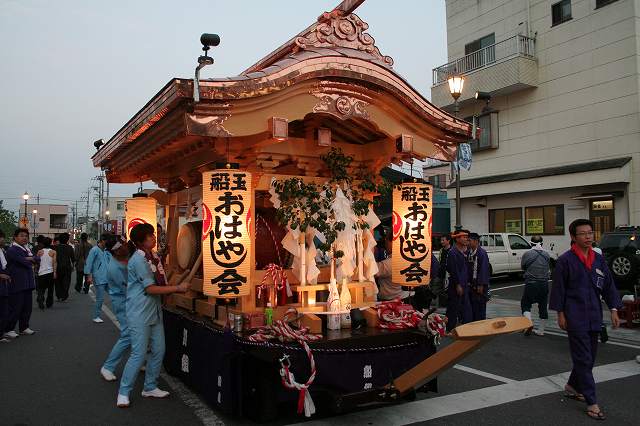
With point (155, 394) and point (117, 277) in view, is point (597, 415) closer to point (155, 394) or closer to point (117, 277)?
point (155, 394)

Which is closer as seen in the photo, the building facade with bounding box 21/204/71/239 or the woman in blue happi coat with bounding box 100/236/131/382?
the woman in blue happi coat with bounding box 100/236/131/382

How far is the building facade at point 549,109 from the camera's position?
57.9ft

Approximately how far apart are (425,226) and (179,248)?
3.25 m

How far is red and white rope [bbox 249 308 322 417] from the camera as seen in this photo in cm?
418

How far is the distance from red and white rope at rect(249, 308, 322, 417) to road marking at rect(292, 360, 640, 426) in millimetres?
460

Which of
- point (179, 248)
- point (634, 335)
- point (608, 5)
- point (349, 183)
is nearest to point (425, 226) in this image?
point (349, 183)

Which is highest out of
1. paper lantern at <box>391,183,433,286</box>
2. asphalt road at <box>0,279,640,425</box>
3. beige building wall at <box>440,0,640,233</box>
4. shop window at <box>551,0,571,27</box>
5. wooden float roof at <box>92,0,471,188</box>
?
shop window at <box>551,0,571,27</box>

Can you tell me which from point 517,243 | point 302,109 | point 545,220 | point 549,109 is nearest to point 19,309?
point 302,109

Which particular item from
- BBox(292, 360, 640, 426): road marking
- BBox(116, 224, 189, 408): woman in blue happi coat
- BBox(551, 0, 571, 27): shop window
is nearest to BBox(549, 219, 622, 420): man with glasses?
BBox(292, 360, 640, 426): road marking

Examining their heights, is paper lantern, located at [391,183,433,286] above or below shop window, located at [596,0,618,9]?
below

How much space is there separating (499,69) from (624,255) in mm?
10753

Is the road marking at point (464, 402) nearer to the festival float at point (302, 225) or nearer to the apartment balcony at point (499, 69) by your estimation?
the festival float at point (302, 225)

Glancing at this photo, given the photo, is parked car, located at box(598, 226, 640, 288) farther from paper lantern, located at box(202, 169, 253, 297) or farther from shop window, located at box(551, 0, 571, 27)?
paper lantern, located at box(202, 169, 253, 297)

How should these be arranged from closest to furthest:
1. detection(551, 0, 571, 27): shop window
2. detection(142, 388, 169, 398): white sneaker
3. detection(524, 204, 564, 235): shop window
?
detection(142, 388, 169, 398): white sneaker < detection(551, 0, 571, 27): shop window < detection(524, 204, 564, 235): shop window
